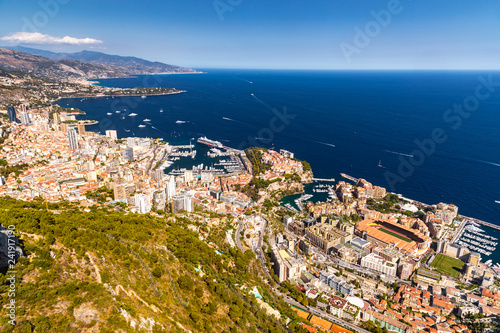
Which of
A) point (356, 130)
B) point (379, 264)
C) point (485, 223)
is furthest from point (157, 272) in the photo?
point (356, 130)

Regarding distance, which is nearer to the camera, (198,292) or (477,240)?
(198,292)

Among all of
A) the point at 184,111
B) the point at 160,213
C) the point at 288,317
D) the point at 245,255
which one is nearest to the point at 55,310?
the point at 288,317

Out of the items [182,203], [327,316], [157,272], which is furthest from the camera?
[182,203]

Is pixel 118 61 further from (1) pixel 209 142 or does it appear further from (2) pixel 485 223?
(2) pixel 485 223

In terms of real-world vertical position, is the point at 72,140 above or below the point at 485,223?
above

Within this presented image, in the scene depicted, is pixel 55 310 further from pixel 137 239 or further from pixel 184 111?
pixel 184 111

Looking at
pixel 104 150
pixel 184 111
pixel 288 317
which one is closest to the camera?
pixel 288 317
